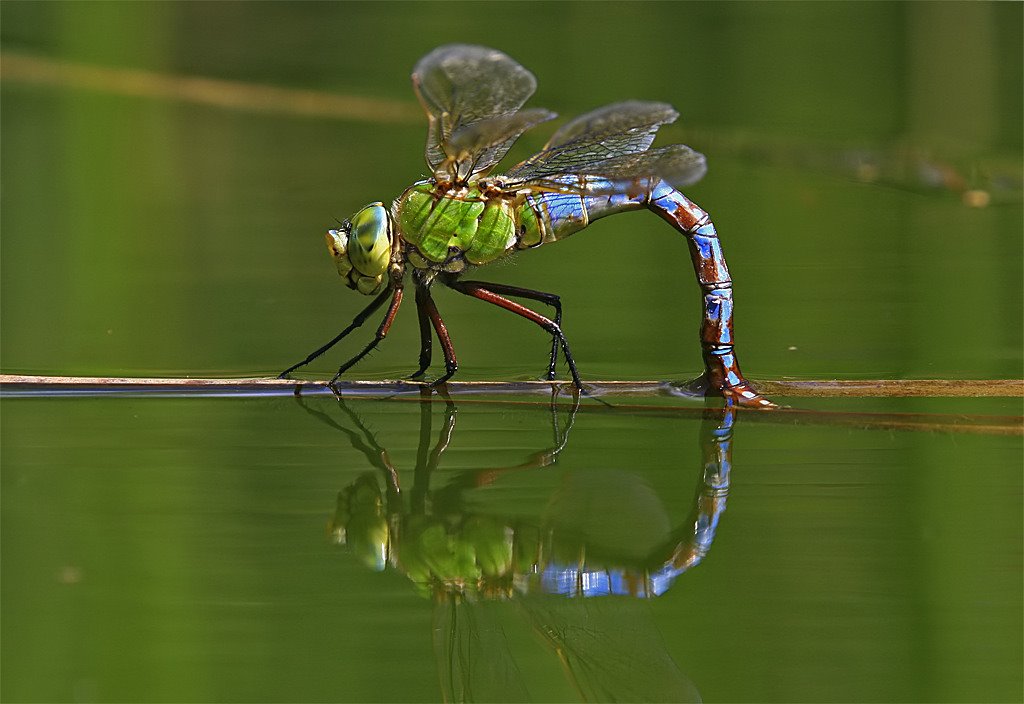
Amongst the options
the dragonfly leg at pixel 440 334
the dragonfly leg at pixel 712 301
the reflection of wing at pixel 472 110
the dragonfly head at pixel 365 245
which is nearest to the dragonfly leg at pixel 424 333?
the dragonfly leg at pixel 440 334

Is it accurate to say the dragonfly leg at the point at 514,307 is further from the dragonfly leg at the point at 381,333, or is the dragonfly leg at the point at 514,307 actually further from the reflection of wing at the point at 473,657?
the reflection of wing at the point at 473,657

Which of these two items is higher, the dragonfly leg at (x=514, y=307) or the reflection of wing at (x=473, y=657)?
the dragonfly leg at (x=514, y=307)

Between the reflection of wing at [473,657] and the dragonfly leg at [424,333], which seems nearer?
the reflection of wing at [473,657]

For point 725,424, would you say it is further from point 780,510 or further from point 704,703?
point 704,703

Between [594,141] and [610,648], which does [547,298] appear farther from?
[610,648]

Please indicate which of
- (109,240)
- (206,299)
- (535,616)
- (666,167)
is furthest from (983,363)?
(109,240)

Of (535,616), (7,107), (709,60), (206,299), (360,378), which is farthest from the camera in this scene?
(709,60)
